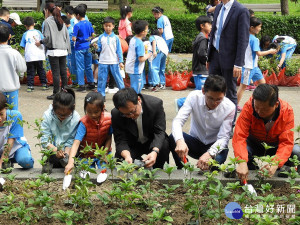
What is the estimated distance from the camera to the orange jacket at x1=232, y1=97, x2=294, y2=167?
4559 mm

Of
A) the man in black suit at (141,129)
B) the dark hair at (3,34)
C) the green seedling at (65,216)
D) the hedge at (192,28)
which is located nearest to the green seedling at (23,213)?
the green seedling at (65,216)

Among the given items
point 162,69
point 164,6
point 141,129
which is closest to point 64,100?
point 141,129

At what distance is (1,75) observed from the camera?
6.86 meters

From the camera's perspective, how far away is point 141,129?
5.03 meters

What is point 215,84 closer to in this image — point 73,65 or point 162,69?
point 162,69

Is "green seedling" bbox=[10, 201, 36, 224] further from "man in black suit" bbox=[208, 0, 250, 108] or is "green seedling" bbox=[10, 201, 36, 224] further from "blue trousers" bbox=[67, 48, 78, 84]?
"blue trousers" bbox=[67, 48, 78, 84]

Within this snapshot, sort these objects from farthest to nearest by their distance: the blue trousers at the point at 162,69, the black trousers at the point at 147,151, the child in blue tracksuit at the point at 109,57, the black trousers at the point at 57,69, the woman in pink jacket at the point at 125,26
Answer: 1. the woman in pink jacket at the point at 125,26
2. the blue trousers at the point at 162,69
3. the black trousers at the point at 57,69
4. the child in blue tracksuit at the point at 109,57
5. the black trousers at the point at 147,151

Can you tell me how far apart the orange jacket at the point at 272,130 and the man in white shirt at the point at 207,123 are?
209 mm

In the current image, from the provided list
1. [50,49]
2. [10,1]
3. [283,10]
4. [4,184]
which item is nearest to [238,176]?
[4,184]

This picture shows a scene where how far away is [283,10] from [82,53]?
12.6 metres

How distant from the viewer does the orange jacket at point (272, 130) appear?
456 cm

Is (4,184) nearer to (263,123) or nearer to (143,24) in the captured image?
(263,123)

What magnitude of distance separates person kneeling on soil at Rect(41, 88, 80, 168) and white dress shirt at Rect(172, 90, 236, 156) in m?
1.00

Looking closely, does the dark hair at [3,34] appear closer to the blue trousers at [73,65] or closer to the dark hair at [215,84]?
the dark hair at [215,84]
